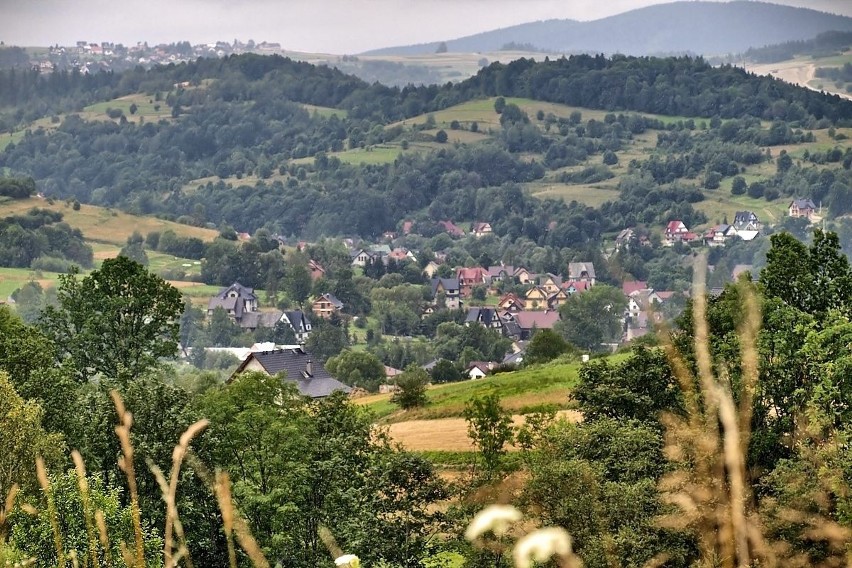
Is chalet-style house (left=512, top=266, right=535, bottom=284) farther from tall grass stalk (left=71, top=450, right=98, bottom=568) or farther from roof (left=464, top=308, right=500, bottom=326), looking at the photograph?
tall grass stalk (left=71, top=450, right=98, bottom=568)

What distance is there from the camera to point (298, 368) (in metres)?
61.0

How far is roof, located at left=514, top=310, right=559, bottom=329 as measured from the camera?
125731 mm

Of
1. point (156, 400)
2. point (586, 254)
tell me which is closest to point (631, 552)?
point (156, 400)

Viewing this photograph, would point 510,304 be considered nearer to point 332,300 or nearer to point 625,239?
point 332,300

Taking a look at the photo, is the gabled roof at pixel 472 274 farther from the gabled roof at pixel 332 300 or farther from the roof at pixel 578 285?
the gabled roof at pixel 332 300

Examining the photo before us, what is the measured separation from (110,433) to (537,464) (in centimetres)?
736

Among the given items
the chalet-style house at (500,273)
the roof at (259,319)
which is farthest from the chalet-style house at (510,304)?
the roof at (259,319)

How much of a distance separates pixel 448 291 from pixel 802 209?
58.8 metres

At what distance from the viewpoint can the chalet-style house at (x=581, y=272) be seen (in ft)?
519

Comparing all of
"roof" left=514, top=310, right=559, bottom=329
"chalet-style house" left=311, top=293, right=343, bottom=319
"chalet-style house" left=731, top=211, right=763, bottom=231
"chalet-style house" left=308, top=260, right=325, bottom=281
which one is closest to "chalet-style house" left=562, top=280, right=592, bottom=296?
"roof" left=514, top=310, right=559, bottom=329

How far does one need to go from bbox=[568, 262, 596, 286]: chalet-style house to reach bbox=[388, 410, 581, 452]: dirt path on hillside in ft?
379

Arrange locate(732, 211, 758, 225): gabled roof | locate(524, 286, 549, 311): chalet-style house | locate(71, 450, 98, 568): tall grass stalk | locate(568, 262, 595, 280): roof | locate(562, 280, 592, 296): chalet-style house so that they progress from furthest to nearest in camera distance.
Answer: locate(732, 211, 758, 225): gabled roof, locate(568, 262, 595, 280): roof, locate(562, 280, 592, 296): chalet-style house, locate(524, 286, 549, 311): chalet-style house, locate(71, 450, 98, 568): tall grass stalk

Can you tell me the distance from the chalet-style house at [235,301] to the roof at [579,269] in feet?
145

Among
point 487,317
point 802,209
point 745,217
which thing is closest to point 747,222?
point 745,217
